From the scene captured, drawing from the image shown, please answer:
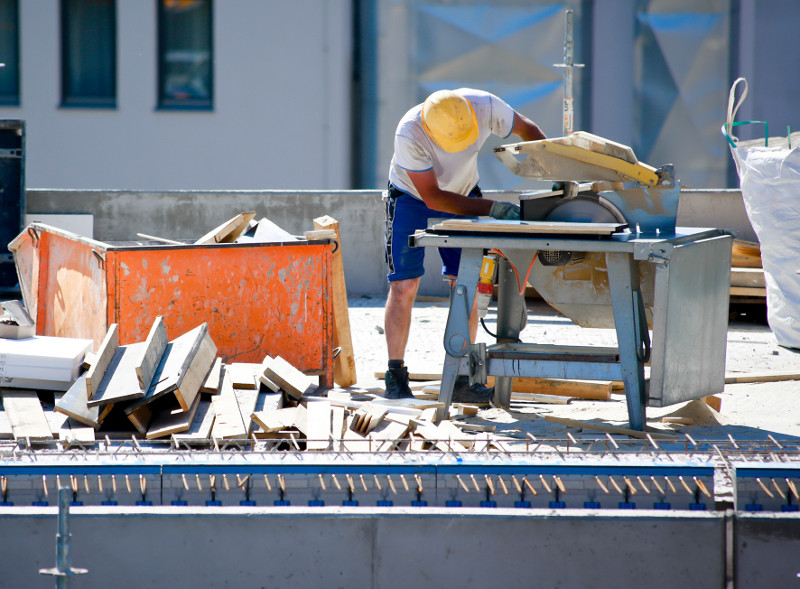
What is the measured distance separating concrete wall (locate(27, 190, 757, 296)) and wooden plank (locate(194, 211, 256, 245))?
12.1 feet

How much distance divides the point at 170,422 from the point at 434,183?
1831 millimetres

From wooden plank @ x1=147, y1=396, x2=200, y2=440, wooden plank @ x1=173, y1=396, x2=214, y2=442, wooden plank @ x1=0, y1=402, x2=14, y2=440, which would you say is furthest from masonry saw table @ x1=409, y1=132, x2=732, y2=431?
wooden plank @ x1=0, y1=402, x2=14, y2=440

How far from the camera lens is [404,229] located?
16.6 feet

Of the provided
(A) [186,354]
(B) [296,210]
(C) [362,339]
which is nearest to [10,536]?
(A) [186,354]

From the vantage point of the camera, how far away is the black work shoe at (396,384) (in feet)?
16.3

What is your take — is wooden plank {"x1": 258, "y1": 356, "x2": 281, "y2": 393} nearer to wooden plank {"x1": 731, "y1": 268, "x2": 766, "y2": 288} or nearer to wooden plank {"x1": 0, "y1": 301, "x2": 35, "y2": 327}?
wooden plank {"x1": 0, "y1": 301, "x2": 35, "y2": 327}

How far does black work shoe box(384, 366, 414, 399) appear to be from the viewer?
497 cm

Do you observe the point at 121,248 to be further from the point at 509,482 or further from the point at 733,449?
the point at 733,449

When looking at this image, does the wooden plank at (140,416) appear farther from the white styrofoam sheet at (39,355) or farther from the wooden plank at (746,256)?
the wooden plank at (746,256)

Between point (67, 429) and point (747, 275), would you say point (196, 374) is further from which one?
point (747, 275)

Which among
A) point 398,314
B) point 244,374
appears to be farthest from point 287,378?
point 398,314

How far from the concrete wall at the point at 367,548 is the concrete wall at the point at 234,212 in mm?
6204

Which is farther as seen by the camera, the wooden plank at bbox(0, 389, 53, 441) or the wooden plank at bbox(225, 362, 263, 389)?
the wooden plank at bbox(225, 362, 263, 389)

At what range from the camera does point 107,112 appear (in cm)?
1380
